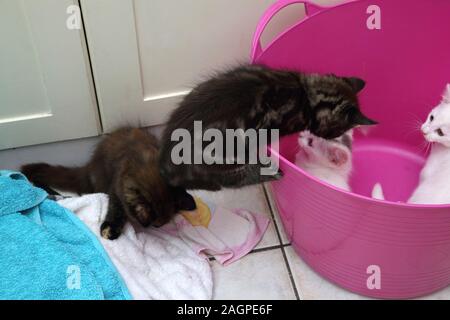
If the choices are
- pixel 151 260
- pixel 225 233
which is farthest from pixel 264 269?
pixel 151 260

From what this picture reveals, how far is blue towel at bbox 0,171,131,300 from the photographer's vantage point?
127 centimetres

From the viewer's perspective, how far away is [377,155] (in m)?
1.77

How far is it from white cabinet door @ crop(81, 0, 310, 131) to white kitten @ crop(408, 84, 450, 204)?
523mm

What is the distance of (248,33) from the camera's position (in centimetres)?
149

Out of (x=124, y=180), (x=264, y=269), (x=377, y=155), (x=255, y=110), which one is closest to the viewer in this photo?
(x=255, y=110)

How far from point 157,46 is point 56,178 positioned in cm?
52

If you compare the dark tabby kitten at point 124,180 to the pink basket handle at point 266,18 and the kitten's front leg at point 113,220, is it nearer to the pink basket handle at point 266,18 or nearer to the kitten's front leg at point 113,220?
the kitten's front leg at point 113,220

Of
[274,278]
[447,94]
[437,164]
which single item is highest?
[447,94]

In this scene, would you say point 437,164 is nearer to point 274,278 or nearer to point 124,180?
point 274,278

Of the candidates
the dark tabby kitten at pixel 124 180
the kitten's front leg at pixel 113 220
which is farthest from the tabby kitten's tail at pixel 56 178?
the kitten's front leg at pixel 113 220

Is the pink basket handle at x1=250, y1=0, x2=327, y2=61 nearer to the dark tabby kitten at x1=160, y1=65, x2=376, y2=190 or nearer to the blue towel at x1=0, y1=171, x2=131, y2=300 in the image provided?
the dark tabby kitten at x1=160, y1=65, x2=376, y2=190

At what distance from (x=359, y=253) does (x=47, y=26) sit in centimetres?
99
